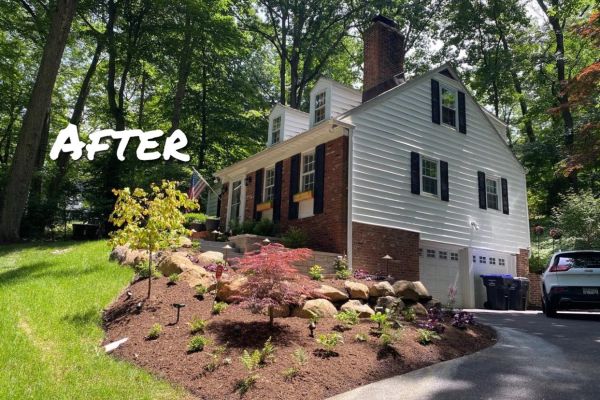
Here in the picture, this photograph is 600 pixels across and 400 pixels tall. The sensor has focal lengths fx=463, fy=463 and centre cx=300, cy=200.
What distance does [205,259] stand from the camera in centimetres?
1010

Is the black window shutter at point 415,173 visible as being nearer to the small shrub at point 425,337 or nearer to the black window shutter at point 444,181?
the black window shutter at point 444,181

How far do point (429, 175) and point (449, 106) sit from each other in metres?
2.93

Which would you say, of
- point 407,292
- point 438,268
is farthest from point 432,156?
point 407,292

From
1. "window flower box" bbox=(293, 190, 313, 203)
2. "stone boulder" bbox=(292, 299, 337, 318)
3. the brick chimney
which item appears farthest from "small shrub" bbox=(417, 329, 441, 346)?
the brick chimney

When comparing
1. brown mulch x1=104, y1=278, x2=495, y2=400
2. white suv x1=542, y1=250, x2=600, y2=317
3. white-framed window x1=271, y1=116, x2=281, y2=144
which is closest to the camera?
brown mulch x1=104, y1=278, x2=495, y2=400

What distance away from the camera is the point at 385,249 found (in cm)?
1295

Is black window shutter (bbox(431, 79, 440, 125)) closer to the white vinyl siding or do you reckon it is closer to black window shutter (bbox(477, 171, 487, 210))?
the white vinyl siding

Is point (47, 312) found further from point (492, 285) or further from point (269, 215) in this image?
point (492, 285)

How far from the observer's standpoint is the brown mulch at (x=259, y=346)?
5.00 metres

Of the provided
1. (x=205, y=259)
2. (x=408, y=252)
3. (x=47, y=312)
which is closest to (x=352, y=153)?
(x=408, y=252)


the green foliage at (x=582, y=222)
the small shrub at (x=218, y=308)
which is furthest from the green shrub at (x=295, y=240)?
the green foliage at (x=582, y=222)

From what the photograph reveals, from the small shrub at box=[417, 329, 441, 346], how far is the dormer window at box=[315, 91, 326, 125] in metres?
10.1

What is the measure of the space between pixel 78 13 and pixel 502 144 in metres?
20.0

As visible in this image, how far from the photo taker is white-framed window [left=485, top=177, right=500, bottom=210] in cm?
1686
